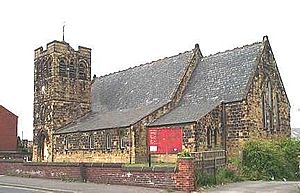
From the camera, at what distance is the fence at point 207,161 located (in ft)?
64.2

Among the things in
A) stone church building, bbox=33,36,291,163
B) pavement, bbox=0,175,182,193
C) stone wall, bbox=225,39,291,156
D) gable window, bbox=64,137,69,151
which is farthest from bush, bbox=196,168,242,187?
gable window, bbox=64,137,69,151

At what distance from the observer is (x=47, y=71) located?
130ft

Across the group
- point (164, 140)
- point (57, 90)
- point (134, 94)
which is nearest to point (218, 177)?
point (164, 140)

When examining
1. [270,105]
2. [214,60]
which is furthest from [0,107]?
[270,105]

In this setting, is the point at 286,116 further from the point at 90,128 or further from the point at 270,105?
the point at 90,128

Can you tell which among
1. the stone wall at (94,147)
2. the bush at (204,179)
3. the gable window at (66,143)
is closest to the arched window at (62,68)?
the stone wall at (94,147)

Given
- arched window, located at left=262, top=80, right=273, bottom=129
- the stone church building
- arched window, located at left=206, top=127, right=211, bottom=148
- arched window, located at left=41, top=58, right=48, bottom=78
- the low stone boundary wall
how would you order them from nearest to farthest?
the low stone boundary wall → arched window, located at left=206, top=127, right=211, bottom=148 → the stone church building → arched window, located at left=262, top=80, right=273, bottom=129 → arched window, located at left=41, top=58, right=48, bottom=78

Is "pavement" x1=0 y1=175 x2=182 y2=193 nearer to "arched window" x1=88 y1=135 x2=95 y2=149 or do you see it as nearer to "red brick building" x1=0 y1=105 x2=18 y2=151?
"arched window" x1=88 y1=135 x2=95 y2=149

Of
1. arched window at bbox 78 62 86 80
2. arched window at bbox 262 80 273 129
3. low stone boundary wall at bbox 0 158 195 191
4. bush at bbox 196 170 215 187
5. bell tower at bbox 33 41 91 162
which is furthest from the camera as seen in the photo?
arched window at bbox 78 62 86 80

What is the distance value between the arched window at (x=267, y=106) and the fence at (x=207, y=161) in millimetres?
8551

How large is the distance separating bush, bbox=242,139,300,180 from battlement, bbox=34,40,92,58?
20549 mm

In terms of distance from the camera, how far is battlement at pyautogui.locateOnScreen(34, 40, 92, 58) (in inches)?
1528

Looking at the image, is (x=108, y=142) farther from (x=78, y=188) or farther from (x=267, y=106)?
(x=267, y=106)

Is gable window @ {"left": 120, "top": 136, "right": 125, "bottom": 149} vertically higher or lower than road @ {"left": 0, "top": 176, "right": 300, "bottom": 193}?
higher
